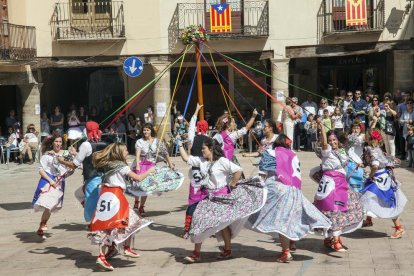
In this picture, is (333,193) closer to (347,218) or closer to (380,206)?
(347,218)

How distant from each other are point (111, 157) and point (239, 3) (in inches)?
672

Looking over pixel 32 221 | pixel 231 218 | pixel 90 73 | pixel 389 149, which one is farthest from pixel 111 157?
pixel 90 73

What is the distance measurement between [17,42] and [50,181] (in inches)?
570

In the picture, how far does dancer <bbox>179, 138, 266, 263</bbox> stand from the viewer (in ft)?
30.9

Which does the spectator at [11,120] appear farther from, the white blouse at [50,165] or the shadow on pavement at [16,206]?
the white blouse at [50,165]

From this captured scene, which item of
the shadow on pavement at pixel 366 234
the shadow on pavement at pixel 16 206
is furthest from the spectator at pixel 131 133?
the shadow on pavement at pixel 366 234

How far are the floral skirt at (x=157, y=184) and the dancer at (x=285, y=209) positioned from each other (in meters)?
3.29

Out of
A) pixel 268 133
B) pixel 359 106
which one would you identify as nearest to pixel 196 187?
pixel 268 133

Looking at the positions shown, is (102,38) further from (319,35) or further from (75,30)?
(319,35)

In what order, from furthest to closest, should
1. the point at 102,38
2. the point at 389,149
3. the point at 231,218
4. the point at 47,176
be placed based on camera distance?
1. the point at 102,38
2. the point at 389,149
3. the point at 47,176
4. the point at 231,218

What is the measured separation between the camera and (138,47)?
2605cm

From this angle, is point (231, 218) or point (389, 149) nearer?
point (231, 218)

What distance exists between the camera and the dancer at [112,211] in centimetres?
940

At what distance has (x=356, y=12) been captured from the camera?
980 inches
